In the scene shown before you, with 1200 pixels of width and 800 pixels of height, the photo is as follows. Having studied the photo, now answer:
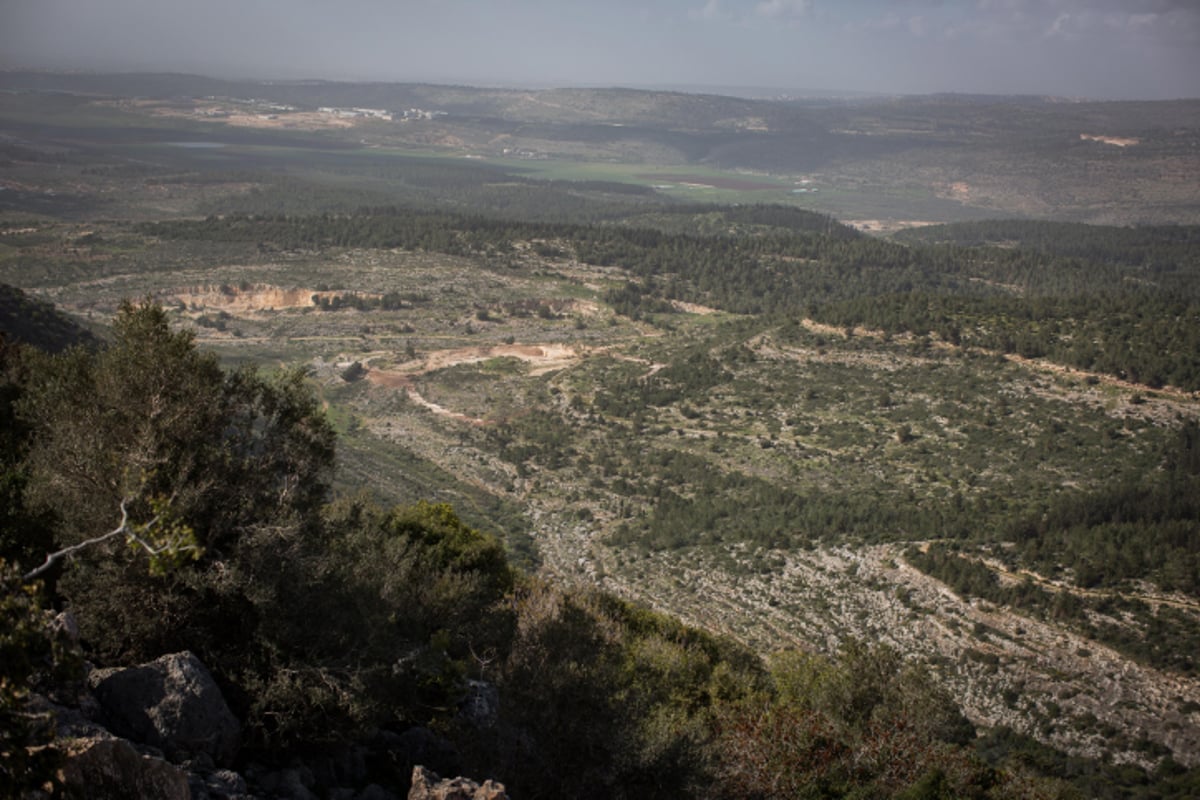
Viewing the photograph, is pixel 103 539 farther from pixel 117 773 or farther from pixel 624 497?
pixel 624 497

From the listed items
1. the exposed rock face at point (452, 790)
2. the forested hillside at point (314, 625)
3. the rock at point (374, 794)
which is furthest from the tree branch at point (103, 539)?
the rock at point (374, 794)

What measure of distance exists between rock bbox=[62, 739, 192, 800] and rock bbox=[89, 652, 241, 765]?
5.03ft

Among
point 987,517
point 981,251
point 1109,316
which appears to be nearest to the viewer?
point 987,517

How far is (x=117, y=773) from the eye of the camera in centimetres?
784

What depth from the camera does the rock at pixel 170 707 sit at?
31.7 feet

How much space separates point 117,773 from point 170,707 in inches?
80.4

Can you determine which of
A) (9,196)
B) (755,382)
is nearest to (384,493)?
(755,382)

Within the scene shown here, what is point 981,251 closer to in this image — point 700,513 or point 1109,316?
point 1109,316

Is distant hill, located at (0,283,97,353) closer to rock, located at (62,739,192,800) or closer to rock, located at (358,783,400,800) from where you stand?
rock, located at (358,783,400,800)

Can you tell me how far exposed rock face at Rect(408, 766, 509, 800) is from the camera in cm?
1006

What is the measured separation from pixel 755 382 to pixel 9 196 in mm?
103689

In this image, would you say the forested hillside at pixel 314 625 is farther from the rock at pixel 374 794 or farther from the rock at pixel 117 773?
the rock at pixel 117 773

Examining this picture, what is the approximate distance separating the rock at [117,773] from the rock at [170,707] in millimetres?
1532

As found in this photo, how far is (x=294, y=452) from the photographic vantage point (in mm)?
14430
